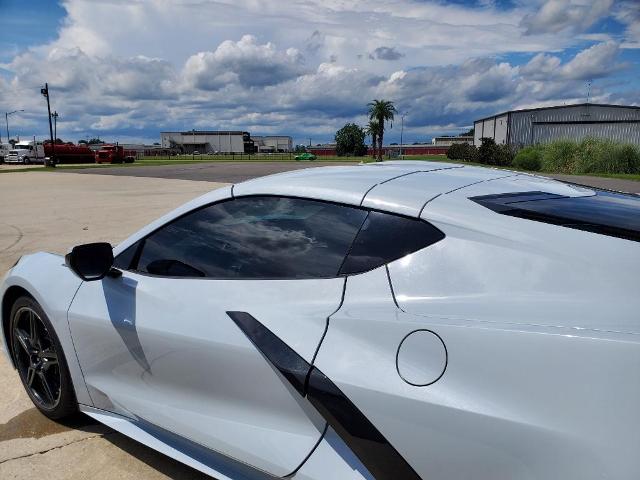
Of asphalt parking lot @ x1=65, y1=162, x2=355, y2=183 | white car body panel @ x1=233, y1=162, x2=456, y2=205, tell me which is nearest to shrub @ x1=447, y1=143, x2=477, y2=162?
asphalt parking lot @ x1=65, y1=162, x2=355, y2=183

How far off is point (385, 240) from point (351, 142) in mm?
116464

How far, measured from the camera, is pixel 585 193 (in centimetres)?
224

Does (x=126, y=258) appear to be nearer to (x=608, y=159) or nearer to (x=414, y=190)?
(x=414, y=190)

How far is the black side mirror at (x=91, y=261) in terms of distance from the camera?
2.34 m

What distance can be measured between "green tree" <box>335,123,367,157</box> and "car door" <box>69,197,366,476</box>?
115442mm

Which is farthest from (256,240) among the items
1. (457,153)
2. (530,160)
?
(457,153)

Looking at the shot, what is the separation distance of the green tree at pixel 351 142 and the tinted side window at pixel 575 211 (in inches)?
4552

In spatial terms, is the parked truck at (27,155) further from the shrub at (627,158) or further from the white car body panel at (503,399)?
the white car body panel at (503,399)

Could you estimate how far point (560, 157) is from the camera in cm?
3272

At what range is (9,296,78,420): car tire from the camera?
2.72m

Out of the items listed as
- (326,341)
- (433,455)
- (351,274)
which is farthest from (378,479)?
(351,274)

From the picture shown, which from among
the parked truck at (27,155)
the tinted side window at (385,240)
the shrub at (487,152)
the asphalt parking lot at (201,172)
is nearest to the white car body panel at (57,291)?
the tinted side window at (385,240)

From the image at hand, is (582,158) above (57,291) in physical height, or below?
above

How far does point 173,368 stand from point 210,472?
1.40ft
